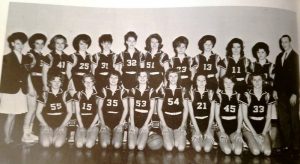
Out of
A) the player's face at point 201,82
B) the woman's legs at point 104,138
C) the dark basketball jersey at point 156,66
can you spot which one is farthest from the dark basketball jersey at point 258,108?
the woman's legs at point 104,138

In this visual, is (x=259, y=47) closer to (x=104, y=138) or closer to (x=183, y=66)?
(x=183, y=66)

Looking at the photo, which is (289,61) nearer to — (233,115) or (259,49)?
(259,49)

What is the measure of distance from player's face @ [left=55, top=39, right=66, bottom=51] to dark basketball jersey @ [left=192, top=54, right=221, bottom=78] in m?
0.31

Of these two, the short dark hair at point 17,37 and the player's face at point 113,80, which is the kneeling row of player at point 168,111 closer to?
the player's face at point 113,80

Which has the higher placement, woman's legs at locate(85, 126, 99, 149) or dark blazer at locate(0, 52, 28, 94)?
dark blazer at locate(0, 52, 28, 94)

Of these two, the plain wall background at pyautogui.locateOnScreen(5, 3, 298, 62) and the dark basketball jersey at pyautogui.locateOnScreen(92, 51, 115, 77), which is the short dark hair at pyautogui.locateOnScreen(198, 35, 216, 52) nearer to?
the plain wall background at pyautogui.locateOnScreen(5, 3, 298, 62)

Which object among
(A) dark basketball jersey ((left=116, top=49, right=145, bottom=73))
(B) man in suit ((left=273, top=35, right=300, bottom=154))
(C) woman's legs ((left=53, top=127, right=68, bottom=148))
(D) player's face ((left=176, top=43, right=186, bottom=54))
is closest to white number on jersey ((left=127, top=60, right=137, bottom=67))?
(A) dark basketball jersey ((left=116, top=49, right=145, bottom=73))

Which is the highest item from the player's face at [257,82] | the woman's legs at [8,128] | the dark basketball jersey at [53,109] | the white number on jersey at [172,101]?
the player's face at [257,82]

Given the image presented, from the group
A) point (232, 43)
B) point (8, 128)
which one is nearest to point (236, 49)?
Answer: point (232, 43)

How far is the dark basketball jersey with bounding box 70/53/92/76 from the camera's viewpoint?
72 centimetres

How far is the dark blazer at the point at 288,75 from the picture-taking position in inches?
26.5

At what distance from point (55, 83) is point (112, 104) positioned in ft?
0.45

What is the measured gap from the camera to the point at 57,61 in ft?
2.37

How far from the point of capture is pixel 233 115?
71cm
